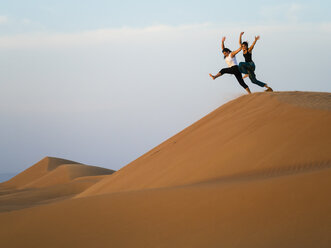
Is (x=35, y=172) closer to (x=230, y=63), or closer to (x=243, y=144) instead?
(x=230, y=63)

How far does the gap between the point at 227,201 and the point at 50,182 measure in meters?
28.9

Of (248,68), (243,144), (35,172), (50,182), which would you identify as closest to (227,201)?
(243,144)

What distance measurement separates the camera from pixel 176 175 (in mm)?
9820

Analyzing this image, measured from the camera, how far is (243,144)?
9.58 m

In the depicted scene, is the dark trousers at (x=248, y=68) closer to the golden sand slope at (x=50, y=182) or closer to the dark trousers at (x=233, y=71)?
the dark trousers at (x=233, y=71)

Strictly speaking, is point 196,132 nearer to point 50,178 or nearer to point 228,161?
point 228,161

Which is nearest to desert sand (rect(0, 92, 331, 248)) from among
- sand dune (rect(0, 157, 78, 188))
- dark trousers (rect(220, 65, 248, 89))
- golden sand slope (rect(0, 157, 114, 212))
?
dark trousers (rect(220, 65, 248, 89))

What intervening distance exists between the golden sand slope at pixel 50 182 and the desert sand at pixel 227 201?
1157cm

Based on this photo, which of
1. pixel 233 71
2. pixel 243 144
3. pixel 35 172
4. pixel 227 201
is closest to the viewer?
pixel 227 201

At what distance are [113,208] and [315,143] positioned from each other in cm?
422

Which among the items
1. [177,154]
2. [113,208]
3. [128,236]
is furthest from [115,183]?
Answer: [128,236]

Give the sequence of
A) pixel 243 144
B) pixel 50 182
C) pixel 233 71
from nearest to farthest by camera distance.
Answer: pixel 243 144 → pixel 233 71 → pixel 50 182

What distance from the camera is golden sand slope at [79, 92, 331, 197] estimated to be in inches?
330

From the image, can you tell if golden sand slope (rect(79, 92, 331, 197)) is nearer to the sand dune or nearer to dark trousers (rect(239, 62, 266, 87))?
dark trousers (rect(239, 62, 266, 87))
